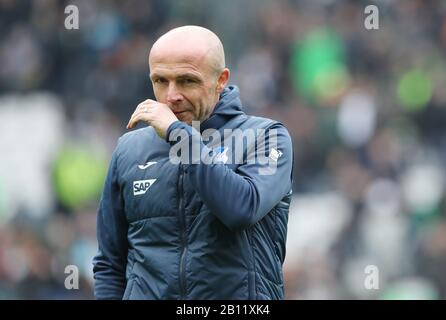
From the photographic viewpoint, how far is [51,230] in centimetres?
1205

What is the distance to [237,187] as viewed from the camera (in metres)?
4.37

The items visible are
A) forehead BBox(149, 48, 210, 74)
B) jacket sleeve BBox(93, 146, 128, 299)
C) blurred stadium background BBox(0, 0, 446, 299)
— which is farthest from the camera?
blurred stadium background BBox(0, 0, 446, 299)

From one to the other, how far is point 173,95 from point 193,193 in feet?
1.28

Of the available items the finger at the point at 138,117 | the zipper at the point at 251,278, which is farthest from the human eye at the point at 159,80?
the zipper at the point at 251,278

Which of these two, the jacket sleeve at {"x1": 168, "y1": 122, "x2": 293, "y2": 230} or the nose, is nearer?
the jacket sleeve at {"x1": 168, "y1": 122, "x2": 293, "y2": 230}

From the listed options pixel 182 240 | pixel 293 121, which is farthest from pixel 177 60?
pixel 293 121

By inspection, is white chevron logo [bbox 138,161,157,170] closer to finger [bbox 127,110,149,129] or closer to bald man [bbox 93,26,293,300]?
bald man [bbox 93,26,293,300]

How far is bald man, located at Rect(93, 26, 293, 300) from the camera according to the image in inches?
174

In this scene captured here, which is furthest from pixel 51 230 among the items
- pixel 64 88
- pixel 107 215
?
pixel 107 215

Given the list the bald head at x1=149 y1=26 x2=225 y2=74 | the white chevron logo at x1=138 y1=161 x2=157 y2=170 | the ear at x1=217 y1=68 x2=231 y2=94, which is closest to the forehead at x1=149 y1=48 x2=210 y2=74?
the bald head at x1=149 y1=26 x2=225 y2=74

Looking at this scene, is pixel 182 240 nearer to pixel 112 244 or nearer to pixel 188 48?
pixel 112 244

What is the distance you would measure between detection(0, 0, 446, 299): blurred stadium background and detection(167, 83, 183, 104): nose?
18.9 ft
